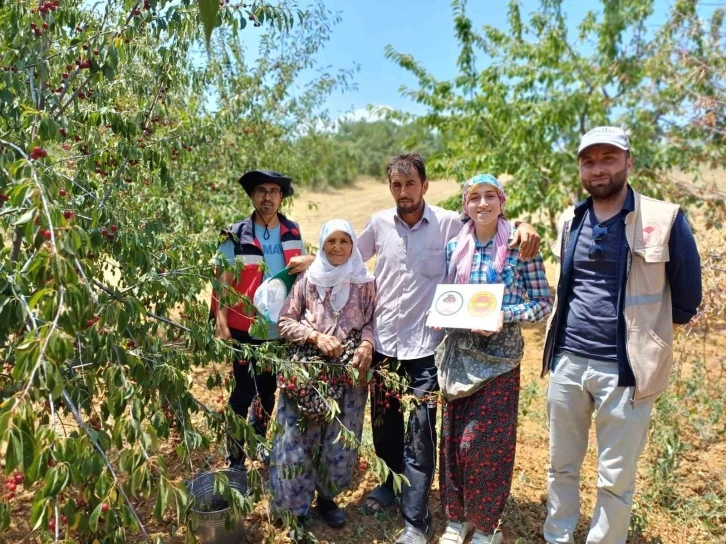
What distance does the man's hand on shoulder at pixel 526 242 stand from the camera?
8.14 ft

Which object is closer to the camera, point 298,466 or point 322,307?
point 298,466

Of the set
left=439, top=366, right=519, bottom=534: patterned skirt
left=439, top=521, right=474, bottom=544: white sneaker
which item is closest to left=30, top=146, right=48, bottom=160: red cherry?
left=439, top=366, right=519, bottom=534: patterned skirt

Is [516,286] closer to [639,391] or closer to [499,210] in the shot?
[499,210]

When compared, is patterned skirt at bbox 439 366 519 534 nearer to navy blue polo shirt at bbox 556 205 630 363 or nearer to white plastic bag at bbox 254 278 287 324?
navy blue polo shirt at bbox 556 205 630 363

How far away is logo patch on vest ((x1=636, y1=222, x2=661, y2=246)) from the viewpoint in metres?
2.25

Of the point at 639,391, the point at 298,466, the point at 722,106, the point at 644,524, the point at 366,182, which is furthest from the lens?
the point at 366,182

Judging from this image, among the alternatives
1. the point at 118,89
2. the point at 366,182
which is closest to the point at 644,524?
the point at 118,89

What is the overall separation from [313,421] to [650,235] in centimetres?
174

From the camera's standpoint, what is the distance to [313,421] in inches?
109

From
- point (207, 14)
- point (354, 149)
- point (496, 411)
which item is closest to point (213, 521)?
point (496, 411)

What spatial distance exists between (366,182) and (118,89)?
108ft

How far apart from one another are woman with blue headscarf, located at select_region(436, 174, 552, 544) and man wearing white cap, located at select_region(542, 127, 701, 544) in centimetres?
16

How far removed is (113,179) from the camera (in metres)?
2.34

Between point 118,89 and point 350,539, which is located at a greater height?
point 118,89
